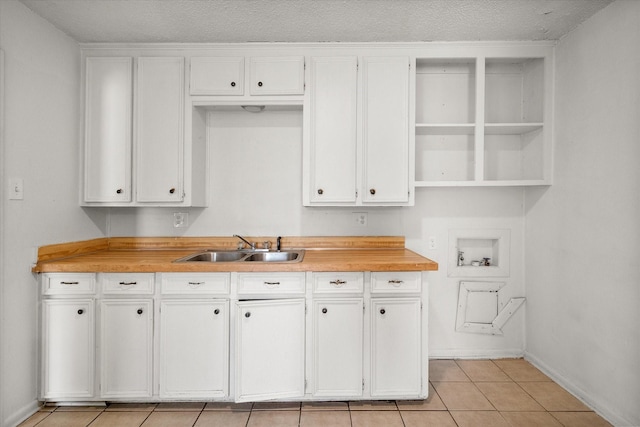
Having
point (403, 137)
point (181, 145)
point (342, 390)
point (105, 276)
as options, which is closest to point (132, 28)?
point (181, 145)

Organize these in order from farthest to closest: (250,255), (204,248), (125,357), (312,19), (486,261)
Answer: (486,261) < (204,248) < (250,255) < (312,19) < (125,357)

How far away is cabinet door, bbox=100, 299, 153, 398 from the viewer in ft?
7.10

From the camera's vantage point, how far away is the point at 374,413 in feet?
7.06

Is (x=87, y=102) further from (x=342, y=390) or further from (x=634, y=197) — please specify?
(x=634, y=197)

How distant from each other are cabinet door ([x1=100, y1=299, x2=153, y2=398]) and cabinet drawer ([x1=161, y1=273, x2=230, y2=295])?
8.9 inches

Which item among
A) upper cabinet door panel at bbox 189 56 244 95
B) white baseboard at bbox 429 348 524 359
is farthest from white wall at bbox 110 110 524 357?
upper cabinet door panel at bbox 189 56 244 95

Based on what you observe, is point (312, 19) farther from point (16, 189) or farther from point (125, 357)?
point (125, 357)

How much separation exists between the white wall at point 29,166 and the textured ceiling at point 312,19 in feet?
0.67

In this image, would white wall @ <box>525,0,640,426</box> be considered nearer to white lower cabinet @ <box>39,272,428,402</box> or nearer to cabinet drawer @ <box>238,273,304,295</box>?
white lower cabinet @ <box>39,272,428,402</box>

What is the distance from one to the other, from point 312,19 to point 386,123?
862mm

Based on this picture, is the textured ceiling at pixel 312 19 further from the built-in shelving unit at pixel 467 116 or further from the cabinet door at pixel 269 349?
the cabinet door at pixel 269 349

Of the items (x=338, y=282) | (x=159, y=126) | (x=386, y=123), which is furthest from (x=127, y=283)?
(x=386, y=123)

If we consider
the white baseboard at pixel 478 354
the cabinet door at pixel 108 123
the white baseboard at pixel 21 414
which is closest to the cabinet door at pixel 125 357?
the white baseboard at pixel 21 414

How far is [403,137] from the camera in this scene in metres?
2.55
